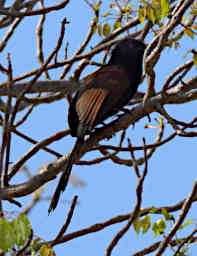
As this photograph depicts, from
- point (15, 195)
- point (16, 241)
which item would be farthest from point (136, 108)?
point (16, 241)

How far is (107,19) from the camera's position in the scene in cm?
448

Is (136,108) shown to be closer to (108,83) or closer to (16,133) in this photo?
(108,83)

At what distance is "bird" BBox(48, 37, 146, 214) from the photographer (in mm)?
4246

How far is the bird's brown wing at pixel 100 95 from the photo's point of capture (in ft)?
14.5

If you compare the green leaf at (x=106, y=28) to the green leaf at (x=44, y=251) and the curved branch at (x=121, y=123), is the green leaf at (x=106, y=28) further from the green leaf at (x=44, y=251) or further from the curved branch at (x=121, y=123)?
the green leaf at (x=44, y=251)

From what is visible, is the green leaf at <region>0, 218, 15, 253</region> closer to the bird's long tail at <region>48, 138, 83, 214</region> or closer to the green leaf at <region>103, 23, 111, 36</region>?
the bird's long tail at <region>48, 138, 83, 214</region>

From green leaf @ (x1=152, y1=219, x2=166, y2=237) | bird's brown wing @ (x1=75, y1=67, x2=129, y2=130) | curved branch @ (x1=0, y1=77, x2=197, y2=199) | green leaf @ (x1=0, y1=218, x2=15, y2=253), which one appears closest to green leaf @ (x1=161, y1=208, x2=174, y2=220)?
green leaf @ (x1=152, y1=219, x2=166, y2=237)

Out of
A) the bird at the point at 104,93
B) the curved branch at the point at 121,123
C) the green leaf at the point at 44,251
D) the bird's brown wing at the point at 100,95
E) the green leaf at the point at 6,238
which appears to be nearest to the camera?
the green leaf at the point at 6,238

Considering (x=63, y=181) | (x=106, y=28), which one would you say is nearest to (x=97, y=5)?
(x=106, y=28)

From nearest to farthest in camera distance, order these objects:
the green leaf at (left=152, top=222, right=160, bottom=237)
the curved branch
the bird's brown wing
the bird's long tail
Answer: the green leaf at (left=152, top=222, right=160, bottom=237) → the curved branch → the bird's long tail → the bird's brown wing

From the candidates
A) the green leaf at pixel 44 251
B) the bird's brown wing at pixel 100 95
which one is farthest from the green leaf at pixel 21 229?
the bird's brown wing at pixel 100 95

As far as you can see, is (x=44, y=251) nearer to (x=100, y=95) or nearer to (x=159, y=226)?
(x=159, y=226)

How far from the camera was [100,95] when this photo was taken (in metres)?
4.63

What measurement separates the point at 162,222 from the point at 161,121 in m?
2.21
